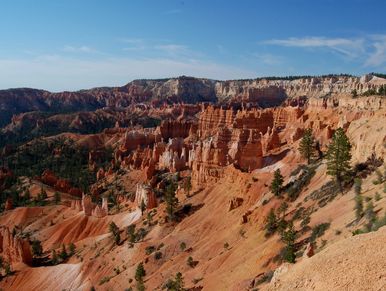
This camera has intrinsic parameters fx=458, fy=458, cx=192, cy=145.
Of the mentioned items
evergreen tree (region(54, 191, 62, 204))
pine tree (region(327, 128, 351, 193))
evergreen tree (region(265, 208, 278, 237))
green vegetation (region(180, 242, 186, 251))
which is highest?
pine tree (region(327, 128, 351, 193))

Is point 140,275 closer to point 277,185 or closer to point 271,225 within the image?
point 271,225

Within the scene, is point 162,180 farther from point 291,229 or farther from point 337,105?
point 291,229

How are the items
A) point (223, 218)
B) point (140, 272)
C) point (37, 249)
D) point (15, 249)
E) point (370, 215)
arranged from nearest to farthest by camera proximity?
point (370, 215) < point (140, 272) < point (223, 218) < point (15, 249) < point (37, 249)

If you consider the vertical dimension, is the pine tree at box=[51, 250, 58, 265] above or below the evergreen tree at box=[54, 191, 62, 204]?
below

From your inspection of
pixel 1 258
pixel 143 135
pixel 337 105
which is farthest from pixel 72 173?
pixel 337 105

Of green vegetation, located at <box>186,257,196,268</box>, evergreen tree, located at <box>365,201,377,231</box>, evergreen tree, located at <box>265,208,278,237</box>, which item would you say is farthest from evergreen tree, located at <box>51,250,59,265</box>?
evergreen tree, located at <box>365,201,377,231</box>

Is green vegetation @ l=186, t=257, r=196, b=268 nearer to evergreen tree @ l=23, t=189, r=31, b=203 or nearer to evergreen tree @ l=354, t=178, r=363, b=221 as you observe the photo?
evergreen tree @ l=354, t=178, r=363, b=221

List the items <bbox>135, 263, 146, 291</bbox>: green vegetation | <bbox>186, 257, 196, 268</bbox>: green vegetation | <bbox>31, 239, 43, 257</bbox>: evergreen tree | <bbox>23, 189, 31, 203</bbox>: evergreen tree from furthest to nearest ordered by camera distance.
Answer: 1. <bbox>23, 189, 31, 203</bbox>: evergreen tree
2. <bbox>31, 239, 43, 257</bbox>: evergreen tree
3. <bbox>186, 257, 196, 268</bbox>: green vegetation
4. <bbox>135, 263, 146, 291</bbox>: green vegetation

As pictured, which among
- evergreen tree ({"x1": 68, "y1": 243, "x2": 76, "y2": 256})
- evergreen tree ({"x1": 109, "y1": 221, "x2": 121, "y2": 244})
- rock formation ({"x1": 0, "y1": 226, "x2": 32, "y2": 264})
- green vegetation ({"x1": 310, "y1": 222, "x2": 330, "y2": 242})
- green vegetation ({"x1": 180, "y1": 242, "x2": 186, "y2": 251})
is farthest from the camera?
rock formation ({"x1": 0, "y1": 226, "x2": 32, "y2": 264})

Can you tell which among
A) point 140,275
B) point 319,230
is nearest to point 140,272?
point 140,275

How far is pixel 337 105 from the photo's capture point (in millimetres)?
87812

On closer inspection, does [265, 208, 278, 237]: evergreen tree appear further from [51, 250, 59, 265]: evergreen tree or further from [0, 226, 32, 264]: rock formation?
[0, 226, 32, 264]: rock formation

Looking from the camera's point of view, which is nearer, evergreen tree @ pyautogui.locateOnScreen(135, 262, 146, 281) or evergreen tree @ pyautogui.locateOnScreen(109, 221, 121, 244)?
evergreen tree @ pyautogui.locateOnScreen(135, 262, 146, 281)

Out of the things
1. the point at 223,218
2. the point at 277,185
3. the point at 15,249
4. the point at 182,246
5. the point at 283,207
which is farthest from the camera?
the point at 15,249
